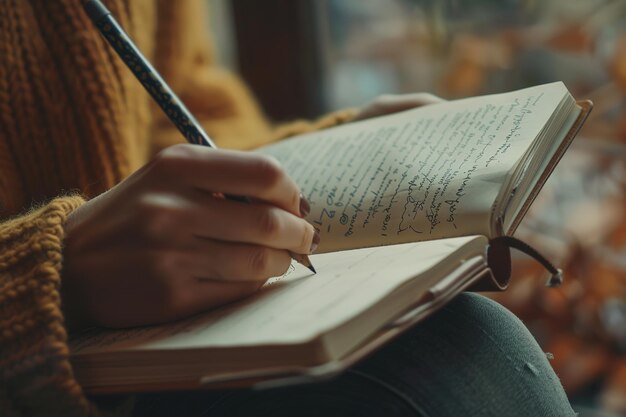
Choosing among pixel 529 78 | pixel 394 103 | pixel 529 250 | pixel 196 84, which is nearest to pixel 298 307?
pixel 529 250

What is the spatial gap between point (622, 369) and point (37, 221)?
2.92ft

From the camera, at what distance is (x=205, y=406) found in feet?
1.41

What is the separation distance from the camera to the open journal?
341 mm

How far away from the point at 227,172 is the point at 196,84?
1.94 ft

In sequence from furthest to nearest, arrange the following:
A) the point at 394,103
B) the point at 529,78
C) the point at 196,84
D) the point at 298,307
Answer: the point at 529,78 → the point at 196,84 → the point at 394,103 → the point at 298,307

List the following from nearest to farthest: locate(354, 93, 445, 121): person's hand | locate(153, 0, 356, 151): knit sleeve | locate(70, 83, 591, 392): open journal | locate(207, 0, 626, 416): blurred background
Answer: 1. locate(70, 83, 591, 392): open journal
2. locate(354, 93, 445, 121): person's hand
3. locate(153, 0, 356, 151): knit sleeve
4. locate(207, 0, 626, 416): blurred background

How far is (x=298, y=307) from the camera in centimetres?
37

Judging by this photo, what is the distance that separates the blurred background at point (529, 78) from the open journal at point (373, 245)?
536 millimetres

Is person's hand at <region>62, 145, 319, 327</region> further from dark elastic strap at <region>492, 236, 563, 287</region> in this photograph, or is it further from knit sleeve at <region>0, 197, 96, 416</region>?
dark elastic strap at <region>492, 236, 563, 287</region>

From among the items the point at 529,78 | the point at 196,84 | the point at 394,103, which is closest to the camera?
the point at 394,103

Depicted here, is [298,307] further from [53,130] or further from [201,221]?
[53,130]

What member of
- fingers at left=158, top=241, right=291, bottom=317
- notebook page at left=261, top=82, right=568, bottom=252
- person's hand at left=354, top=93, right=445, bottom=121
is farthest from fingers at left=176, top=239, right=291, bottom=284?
person's hand at left=354, top=93, right=445, bottom=121

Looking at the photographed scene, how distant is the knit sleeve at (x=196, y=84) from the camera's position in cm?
94

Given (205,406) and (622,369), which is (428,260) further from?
(622,369)
